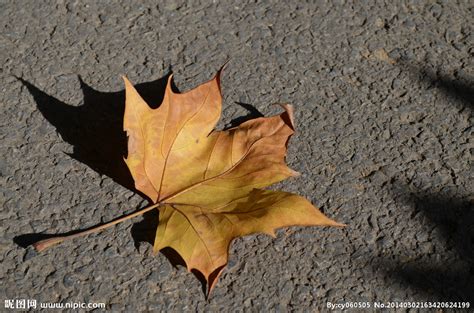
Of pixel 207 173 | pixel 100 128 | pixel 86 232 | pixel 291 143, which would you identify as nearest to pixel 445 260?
pixel 291 143

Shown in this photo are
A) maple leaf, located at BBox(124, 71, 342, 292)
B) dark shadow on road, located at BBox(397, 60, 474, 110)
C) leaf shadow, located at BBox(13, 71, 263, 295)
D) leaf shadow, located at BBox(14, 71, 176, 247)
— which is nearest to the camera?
maple leaf, located at BBox(124, 71, 342, 292)

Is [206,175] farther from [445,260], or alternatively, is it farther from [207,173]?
[445,260]

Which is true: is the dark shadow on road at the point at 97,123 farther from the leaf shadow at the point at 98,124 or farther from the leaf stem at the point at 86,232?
the leaf stem at the point at 86,232

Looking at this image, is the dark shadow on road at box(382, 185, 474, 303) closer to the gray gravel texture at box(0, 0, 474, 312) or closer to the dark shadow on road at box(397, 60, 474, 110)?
the gray gravel texture at box(0, 0, 474, 312)

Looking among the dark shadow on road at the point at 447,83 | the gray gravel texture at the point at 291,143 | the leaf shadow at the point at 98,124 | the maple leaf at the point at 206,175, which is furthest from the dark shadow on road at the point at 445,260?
the leaf shadow at the point at 98,124

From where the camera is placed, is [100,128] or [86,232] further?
[100,128]

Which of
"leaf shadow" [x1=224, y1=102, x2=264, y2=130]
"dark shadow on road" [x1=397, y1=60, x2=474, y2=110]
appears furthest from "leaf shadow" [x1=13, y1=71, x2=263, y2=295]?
"dark shadow on road" [x1=397, y1=60, x2=474, y2=110]

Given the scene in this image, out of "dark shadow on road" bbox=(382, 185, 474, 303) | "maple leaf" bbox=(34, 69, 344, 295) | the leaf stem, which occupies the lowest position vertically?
"dark shadow on road" bbox=(382, 185, 474, 303)
